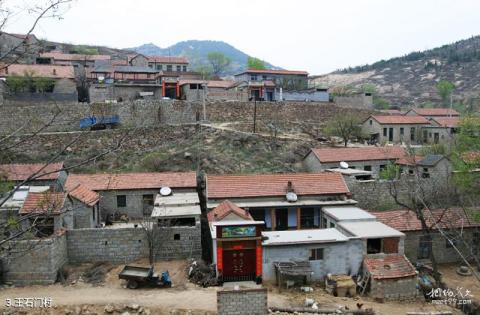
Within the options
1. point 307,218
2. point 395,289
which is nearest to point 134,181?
point 307,218

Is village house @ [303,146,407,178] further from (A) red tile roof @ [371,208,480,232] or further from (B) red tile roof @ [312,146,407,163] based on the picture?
(A) red tile roof @ [371,208,480,232]

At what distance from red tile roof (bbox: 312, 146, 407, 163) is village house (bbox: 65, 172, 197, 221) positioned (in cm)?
1197

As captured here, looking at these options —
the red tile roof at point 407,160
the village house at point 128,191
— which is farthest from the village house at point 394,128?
the village house at point 128,191

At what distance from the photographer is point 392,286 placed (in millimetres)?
18344

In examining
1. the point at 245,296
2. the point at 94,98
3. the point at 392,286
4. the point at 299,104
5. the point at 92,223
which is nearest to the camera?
the point at 245,296

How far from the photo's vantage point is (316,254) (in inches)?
767

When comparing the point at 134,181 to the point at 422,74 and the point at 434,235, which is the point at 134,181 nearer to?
the point at 434,235

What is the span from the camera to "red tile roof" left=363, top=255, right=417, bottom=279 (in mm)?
18469

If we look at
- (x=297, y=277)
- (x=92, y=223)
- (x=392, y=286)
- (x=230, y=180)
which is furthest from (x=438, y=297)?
(x=92, y=223)

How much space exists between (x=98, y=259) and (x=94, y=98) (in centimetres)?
2704

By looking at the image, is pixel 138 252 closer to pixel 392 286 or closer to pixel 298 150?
pixel 392 286

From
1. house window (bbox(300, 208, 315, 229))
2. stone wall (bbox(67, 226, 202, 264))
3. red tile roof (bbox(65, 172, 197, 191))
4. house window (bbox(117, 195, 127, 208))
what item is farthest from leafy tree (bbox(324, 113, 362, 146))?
stone wall (bbox(67, 226, 202, 264))

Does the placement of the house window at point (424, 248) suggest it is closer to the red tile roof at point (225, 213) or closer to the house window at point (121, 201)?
the red tile roof at point (225, 213)

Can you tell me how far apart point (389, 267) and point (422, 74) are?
101956 mm
